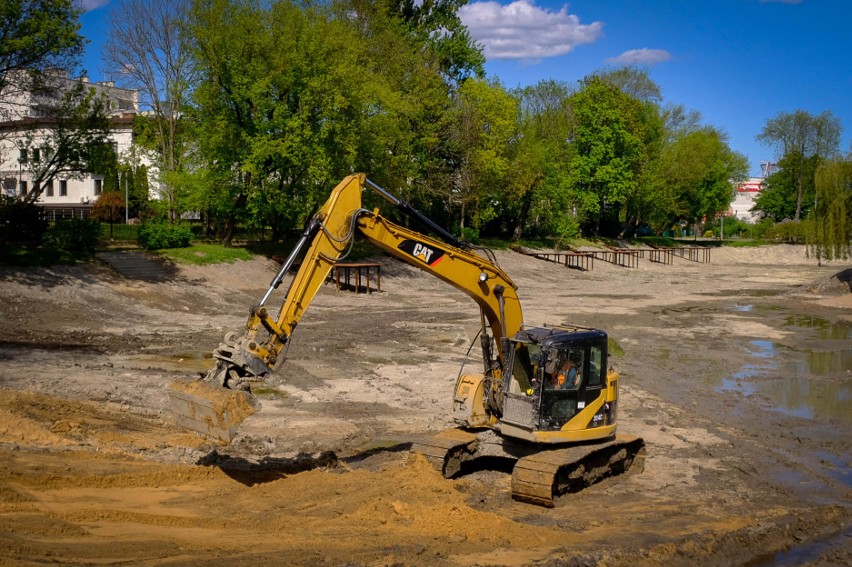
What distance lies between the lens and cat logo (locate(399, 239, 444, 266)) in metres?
13.2

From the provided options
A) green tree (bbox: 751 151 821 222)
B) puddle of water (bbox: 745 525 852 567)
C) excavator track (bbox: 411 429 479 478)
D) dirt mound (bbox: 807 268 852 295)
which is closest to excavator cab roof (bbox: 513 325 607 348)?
excavator track (bbox: 411 429 479 478)

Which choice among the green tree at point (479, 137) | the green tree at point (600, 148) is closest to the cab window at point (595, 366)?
the green tree at point (479, 137)

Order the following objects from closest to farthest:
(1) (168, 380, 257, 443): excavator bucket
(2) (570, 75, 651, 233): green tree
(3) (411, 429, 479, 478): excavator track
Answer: (1) (168, 380, 257, 443): excavator bucket
(3) (411, 429, 479, 478): excavator track
(2) (570, 75, 651, 233): green tree

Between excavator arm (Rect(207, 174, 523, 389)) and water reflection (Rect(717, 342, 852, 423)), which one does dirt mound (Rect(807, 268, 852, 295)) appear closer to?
water reflection (Rect(717, 342, 852, 423))

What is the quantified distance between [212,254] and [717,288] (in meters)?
32.7

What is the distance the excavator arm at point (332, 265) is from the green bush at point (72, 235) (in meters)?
26.7

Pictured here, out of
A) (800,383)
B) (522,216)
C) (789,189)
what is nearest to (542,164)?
(522,216)

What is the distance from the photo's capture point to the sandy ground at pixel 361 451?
1057 cm

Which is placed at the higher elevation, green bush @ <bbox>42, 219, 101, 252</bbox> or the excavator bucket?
green bush @ <bbox>42, 219, 101, 252</bbox>

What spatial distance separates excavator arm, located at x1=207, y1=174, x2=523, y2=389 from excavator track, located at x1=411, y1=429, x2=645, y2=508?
121 centimetres

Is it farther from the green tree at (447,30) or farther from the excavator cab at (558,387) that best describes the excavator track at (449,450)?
the green tree at (447,30)

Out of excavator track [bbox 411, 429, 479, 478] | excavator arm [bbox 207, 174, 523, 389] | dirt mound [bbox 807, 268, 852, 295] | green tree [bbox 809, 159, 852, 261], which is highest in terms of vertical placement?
green tree [bbox 809, 159, 852, 261]

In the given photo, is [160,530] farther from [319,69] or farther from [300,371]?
[319,69]

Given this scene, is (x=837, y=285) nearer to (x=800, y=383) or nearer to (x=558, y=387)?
(x=800, y=383)
